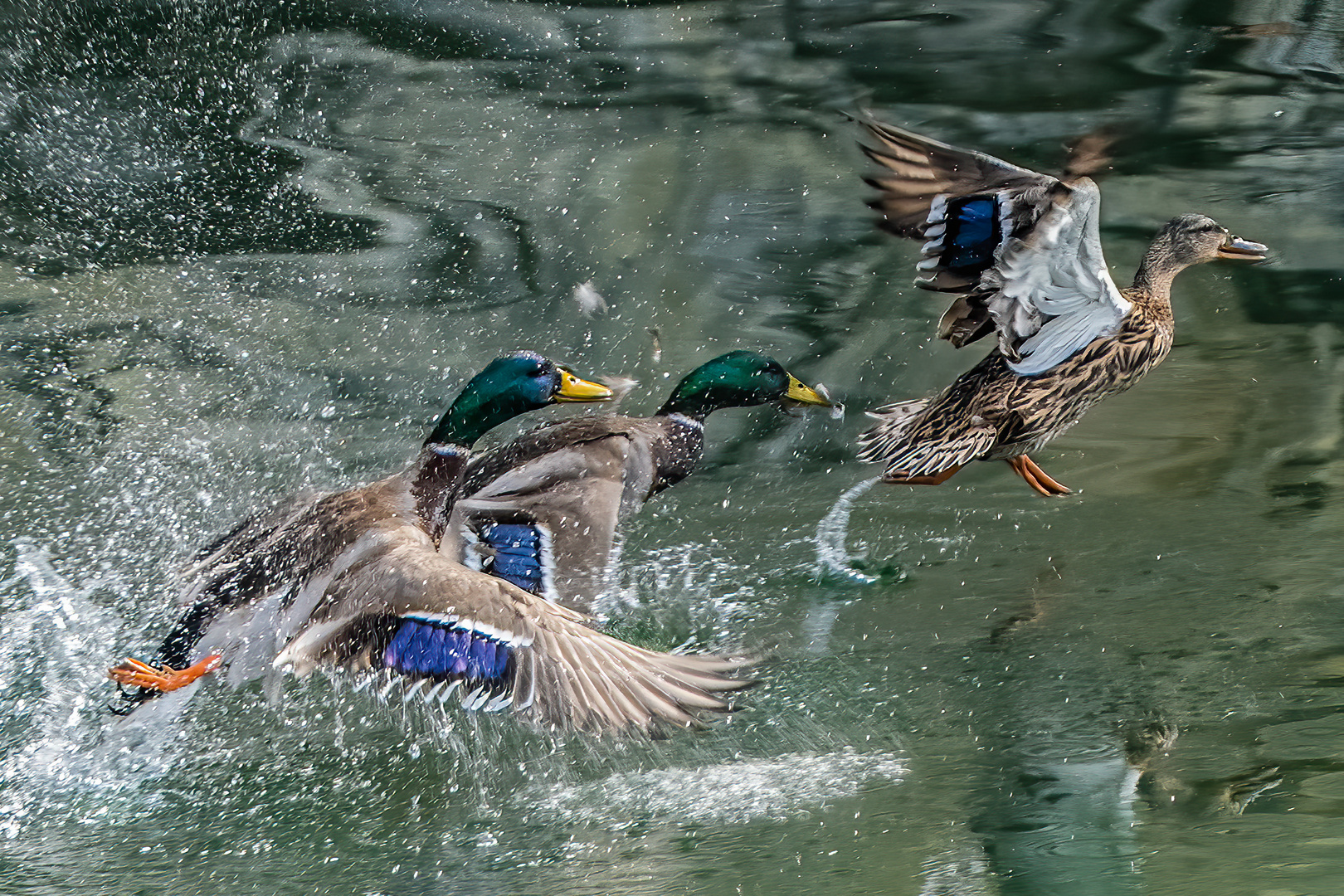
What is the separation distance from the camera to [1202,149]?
5.61 metres

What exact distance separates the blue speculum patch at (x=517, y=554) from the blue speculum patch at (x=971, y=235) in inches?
51.5

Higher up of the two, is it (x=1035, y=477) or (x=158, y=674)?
(x=158, y=674)

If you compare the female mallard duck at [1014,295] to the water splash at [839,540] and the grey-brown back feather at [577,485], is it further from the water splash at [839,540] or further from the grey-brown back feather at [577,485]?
the grey-brown back feather at [577,485]

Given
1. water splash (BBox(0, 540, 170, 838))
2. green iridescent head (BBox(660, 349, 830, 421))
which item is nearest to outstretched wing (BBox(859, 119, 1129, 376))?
green iridescent head (BBox(660, 349, 830, 421))

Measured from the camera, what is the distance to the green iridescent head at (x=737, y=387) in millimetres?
3947

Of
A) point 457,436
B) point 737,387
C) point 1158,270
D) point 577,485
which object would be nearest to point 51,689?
point 457,436

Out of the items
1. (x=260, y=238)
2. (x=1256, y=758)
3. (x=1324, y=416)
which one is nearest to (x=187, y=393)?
(x=260, y=238)

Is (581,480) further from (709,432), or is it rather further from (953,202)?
(709,432)

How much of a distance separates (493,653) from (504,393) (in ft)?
3.70

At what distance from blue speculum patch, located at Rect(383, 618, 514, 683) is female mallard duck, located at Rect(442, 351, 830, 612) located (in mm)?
611

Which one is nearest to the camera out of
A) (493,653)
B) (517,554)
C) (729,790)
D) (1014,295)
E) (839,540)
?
(493,653)

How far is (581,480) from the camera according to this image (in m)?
3.59

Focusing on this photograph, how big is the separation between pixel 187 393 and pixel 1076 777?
12.4 feet

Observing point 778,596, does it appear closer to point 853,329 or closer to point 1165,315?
point 1165,315
